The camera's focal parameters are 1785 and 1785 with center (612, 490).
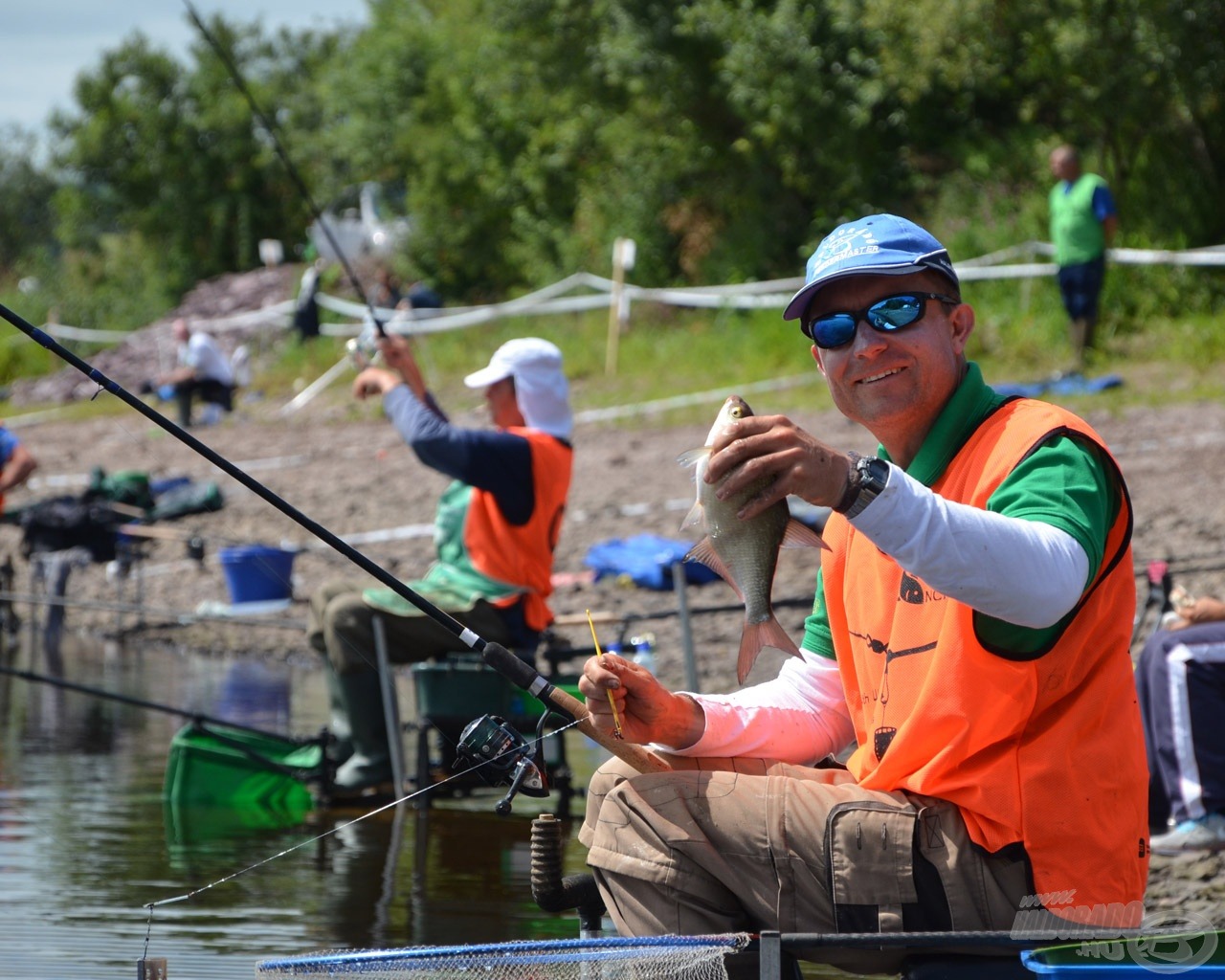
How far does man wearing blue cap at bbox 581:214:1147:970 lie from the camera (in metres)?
2.55

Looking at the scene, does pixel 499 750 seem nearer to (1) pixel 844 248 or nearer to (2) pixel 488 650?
(2) pixel 488 650

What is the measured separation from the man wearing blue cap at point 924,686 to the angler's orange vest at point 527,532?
11.8 ft

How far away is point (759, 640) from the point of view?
3072mm

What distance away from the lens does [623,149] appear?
2367 cm

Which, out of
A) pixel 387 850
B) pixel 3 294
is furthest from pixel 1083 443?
pixel 3 294

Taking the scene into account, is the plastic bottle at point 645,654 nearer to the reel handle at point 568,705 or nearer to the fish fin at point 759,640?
the reel handle at point 568,705

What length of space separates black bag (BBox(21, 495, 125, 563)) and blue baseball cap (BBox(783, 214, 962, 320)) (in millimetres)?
10105

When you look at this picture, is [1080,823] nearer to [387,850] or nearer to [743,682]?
[743,682]

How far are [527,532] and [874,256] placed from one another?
13.0 ft

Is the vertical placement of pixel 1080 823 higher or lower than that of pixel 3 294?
lower

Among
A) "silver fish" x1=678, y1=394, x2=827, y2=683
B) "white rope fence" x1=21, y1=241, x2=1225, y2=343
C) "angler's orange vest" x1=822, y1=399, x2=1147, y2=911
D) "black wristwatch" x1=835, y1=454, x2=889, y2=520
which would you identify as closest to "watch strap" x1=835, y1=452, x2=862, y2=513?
"black wristwatch" x1=835, y1=454, x2=889, y2=520

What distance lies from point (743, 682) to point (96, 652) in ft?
30.2

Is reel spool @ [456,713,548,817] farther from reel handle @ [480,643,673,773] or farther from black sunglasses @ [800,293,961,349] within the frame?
black sunglasses @ [800,293,961,349]

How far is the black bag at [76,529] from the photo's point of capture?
1241 centimetres
